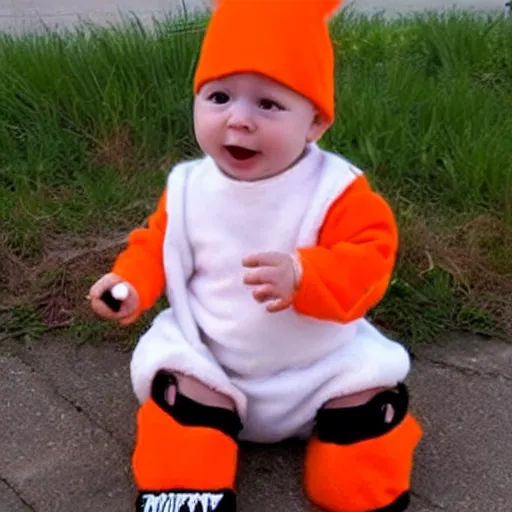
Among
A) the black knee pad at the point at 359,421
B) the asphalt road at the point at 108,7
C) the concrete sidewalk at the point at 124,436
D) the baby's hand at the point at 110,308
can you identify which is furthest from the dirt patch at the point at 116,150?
the asphalt road at the point at 108,7

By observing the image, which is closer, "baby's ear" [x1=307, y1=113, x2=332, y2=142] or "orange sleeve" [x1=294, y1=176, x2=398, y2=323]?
"orange sleeve" [x1=294, y1=176, x2=398, y2=323]

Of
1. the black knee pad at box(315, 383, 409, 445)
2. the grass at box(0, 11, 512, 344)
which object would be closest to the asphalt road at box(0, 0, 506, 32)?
the grass at box(0, 11, 512, 344)

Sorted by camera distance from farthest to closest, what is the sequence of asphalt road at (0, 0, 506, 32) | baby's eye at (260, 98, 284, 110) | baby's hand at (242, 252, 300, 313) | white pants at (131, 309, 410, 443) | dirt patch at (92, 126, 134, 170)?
asphalt road at (0, 0, 506, 32)
dirt patch at (92, 126, 134, 170)
white pants at (131, 309, 410, 443)
baby's eye at (260, 98, 284, 110)
baby's hand at (242, 252, 300, 313)

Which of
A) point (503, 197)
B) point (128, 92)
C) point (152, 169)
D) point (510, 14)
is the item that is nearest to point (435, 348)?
point (503, 197)

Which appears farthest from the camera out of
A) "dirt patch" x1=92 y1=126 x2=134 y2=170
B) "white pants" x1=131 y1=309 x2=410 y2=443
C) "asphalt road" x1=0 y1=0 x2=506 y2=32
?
"asphalt road" x1=0 y1=0 x2=506 y2=32

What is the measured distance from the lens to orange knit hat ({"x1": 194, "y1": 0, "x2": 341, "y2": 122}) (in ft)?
6.75

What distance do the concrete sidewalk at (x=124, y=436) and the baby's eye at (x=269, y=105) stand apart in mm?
664

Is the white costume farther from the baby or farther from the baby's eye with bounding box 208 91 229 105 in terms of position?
the baby's eye with bounding box 208 91 229 105

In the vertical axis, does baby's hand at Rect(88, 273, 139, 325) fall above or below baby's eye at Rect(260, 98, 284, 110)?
below

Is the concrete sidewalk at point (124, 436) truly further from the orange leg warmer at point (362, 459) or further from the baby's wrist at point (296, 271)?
the baby's wrist at point (296, 271)

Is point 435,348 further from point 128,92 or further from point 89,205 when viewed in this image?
point 128,92

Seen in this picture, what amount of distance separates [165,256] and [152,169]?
3.78 feet

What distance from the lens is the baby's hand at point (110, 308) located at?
7.13 ft

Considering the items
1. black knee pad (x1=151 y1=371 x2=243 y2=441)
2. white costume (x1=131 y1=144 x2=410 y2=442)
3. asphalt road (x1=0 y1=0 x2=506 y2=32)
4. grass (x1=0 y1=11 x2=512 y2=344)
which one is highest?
white costume (x1=131 y1=144 x2=410 y2=442)
